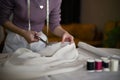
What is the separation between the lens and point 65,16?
1.07m

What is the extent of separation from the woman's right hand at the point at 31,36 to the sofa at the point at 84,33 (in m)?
0.08

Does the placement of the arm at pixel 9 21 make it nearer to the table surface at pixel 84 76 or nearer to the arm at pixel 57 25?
the arm at pixel 57 25

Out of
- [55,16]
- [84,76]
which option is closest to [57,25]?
[55,16]

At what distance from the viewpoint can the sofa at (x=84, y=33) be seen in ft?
3.58

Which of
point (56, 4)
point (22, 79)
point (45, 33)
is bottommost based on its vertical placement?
point (22, 79)

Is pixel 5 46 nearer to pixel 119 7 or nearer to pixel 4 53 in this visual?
pixel 4 53

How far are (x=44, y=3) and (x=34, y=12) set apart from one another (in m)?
0.05

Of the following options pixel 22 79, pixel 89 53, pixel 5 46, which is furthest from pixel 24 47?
pixel 89 53

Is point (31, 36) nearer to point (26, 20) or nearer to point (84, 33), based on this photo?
point (26, 20)

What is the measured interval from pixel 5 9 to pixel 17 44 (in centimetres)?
15

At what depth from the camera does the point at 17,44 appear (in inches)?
39.8

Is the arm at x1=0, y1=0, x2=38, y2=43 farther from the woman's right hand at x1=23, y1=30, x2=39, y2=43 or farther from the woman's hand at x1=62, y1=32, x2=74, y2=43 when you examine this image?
the woman's hand at x1=62, y1=32, x2=74, y2=43

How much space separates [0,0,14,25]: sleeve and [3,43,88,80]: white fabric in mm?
140

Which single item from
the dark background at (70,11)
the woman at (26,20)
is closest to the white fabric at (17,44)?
the woman at (26,20)
